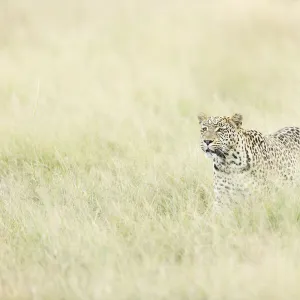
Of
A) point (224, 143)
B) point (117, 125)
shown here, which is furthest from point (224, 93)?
point (224, 143)

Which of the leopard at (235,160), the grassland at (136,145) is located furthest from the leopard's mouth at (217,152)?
the grassland at (136,145)

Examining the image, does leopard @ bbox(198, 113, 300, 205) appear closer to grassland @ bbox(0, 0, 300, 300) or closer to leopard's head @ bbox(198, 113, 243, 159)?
leopard's head @ bbox(198, 113, 243, 159)

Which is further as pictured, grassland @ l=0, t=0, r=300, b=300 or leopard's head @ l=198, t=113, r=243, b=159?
leopard's head @ l=198, t=113, r=243, b=159

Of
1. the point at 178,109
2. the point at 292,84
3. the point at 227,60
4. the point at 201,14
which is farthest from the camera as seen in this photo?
the point at 201,14

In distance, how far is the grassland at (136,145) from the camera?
4.91m

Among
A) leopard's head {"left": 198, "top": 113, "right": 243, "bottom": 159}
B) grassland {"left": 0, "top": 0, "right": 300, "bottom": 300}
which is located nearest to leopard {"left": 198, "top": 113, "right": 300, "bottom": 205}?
leopard's head {"left": 198, "top": 113, "right": 243, "bottom": 159}

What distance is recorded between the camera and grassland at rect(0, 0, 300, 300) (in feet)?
16.1

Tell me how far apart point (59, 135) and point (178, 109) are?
2.34m

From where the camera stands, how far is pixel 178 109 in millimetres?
10781

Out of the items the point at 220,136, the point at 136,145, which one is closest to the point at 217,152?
the point at 220,136

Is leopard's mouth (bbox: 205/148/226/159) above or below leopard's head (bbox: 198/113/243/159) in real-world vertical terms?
below

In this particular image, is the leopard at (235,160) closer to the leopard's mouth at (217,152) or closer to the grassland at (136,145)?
the leopard's mouth at (217,152)

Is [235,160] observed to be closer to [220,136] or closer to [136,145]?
[220,136]

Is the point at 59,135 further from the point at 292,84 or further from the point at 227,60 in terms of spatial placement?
the point at 227,60
